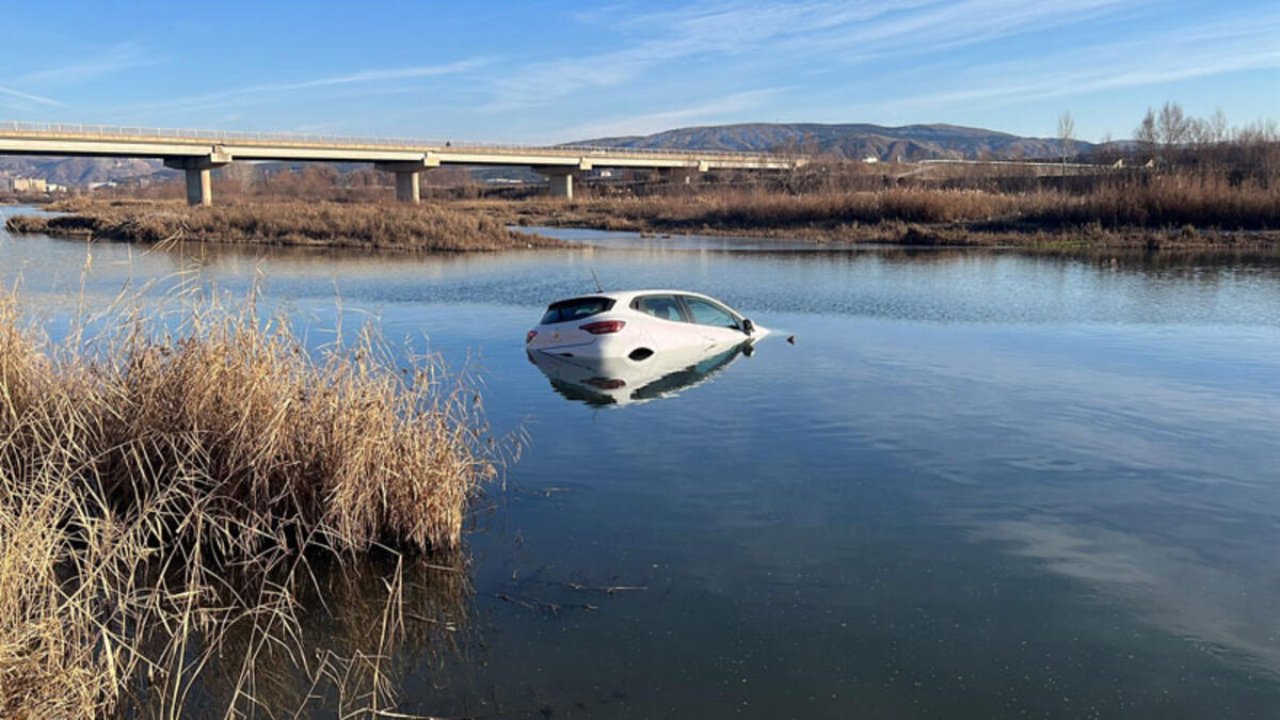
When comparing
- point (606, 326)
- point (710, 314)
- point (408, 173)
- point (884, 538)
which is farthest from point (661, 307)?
point (408, 173)

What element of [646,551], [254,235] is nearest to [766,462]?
[646,551]

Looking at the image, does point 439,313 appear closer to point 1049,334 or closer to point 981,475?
point 1049,334

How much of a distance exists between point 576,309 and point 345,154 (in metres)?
93.8

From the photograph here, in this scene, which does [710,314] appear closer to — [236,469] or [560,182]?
[236,469]

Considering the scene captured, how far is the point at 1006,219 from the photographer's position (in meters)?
60.4

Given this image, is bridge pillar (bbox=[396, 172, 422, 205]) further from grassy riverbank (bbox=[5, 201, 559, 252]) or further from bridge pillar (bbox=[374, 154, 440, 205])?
grassy riverbank (bbox=[5, 201, 559, 252])

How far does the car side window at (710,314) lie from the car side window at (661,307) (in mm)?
546

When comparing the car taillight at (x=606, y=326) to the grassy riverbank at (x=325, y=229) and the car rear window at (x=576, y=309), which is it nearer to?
the car rear window at (x=576, y=309)

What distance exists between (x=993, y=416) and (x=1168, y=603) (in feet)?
20.8

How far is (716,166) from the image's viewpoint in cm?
14600

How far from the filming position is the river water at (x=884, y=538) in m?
6.66

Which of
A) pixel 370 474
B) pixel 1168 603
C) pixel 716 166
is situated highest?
Answer: pixel 716 166

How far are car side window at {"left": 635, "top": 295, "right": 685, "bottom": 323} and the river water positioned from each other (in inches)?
53.4

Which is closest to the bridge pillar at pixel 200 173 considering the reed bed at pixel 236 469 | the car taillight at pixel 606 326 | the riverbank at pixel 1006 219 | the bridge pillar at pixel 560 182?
the riverbank at pixel 1006 219
